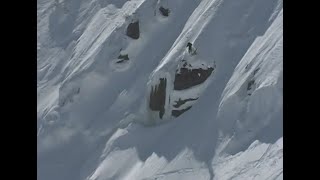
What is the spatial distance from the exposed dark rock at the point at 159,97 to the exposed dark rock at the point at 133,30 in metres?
6.54

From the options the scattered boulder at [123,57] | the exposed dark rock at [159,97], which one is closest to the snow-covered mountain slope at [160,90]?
the scattered boulder at [123,57]

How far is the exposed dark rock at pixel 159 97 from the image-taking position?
184ft

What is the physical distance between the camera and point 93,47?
61.0 metres

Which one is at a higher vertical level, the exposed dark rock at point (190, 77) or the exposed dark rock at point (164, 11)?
the exposed dark rock at point (164, 11)

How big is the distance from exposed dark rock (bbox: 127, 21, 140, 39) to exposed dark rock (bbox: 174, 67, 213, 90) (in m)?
7.14

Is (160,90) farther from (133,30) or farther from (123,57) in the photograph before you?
(133,30)

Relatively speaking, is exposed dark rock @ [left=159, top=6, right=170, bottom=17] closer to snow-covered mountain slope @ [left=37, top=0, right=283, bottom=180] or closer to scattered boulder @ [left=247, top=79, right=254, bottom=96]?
snow-covered mountain slope @ [left=37, top=0, right=283, bottom=180]

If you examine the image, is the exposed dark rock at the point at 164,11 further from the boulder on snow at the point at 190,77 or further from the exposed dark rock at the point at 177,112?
the exposed dark rock at the point at 177,112

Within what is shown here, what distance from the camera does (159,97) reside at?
56.9 meters

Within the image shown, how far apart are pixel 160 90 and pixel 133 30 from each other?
7.41 m

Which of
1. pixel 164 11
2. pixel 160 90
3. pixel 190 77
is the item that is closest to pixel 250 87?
pixel 190 77

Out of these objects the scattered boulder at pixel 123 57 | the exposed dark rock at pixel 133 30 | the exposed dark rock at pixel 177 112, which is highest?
the exposed dark rock at pixel 133 30

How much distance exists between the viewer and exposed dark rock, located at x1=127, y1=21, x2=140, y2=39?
6094 cm
